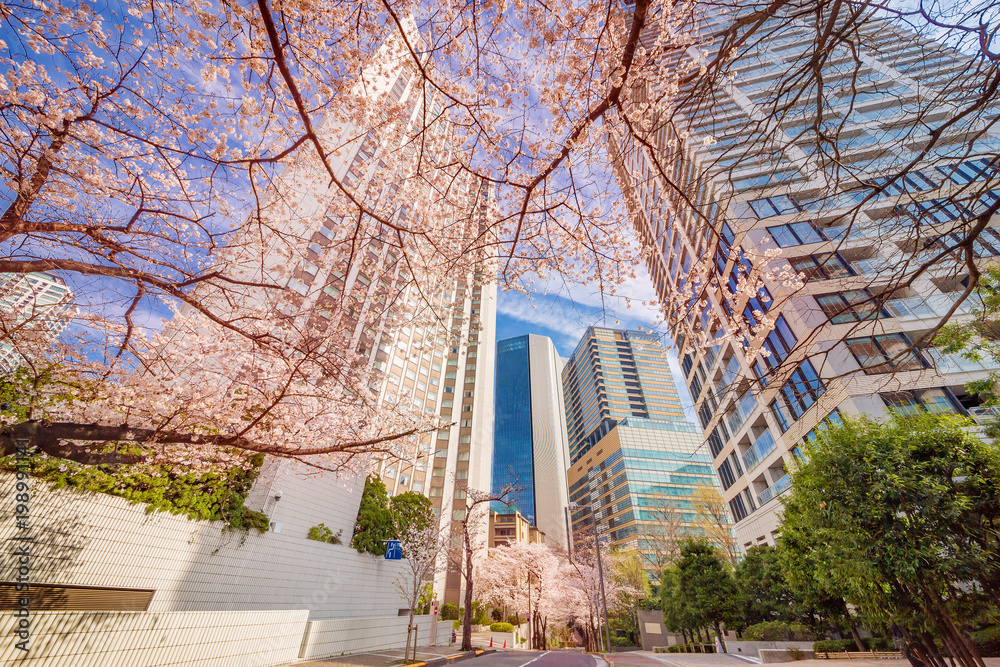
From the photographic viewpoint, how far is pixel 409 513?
19.3m

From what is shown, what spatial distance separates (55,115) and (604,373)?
84.0 meters

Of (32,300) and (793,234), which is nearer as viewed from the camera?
(32,300)

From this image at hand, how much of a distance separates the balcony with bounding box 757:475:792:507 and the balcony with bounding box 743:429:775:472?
1.61 metres

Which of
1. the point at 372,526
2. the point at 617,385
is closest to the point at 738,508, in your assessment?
the point at 372,526

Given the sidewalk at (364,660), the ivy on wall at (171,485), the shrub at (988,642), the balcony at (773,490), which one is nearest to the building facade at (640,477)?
the balcony at (773,490)

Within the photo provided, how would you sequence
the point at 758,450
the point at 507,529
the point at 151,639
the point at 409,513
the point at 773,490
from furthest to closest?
the point at 507,529 → the point at 758,450 → the point at 773,490 → the point at 409,513 → the point at 151,639

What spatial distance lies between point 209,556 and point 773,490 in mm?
26050

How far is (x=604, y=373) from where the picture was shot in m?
83.2

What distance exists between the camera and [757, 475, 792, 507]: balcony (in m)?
20.8

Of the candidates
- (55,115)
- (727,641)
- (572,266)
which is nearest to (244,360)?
(55,115)

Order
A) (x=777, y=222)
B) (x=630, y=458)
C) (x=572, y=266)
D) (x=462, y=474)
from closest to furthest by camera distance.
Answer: (x=572, y=266) → (x=777, y=222) → (x=462, y=474) → (x=630, y=458)

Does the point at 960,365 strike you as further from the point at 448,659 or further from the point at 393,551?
the point at 393,551

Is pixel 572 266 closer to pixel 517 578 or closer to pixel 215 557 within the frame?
pixel 215 557

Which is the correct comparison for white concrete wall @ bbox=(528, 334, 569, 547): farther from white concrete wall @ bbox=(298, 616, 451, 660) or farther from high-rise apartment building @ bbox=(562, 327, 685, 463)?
white concrete wall @ bbox=(298, 616, 451, 660)
